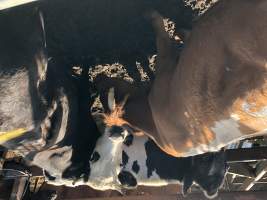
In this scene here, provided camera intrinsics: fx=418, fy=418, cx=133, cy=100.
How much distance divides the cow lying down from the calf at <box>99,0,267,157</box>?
4.4 inches

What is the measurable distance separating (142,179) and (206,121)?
60 centimetres

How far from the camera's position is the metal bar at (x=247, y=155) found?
259 cm

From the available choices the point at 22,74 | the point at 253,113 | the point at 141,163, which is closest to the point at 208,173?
the point at 141,163

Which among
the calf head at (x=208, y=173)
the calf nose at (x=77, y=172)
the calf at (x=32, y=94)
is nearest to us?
the calf at (x=32, y=94)

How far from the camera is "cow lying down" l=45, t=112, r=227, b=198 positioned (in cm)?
185

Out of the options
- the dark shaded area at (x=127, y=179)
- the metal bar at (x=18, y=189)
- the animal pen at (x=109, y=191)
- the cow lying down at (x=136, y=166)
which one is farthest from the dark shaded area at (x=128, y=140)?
the metal bar at (x=18, y=189)

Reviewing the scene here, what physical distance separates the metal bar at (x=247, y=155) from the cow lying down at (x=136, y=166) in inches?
29.7

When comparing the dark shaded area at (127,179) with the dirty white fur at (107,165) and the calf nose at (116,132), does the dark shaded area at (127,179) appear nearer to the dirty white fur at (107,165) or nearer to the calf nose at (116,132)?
the dirty white fur at (107,165)

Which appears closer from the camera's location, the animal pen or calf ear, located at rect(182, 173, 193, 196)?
calf ear, located at rect(182, 173, 193, 196)

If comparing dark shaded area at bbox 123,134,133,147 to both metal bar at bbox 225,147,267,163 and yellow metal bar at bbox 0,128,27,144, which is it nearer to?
yellow metal bar at bbox 0,128,27,144

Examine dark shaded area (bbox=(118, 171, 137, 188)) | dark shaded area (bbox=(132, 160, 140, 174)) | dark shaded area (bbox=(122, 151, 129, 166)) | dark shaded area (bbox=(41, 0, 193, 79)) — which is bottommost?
dark shaded area (bbox=(118, 171, 137, 188))

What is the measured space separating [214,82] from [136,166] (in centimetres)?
76

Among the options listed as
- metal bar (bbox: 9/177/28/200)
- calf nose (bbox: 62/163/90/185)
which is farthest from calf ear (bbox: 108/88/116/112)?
metal bar (bbox: 9/177/28/200)

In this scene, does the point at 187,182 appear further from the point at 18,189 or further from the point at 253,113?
the point at 18,189
